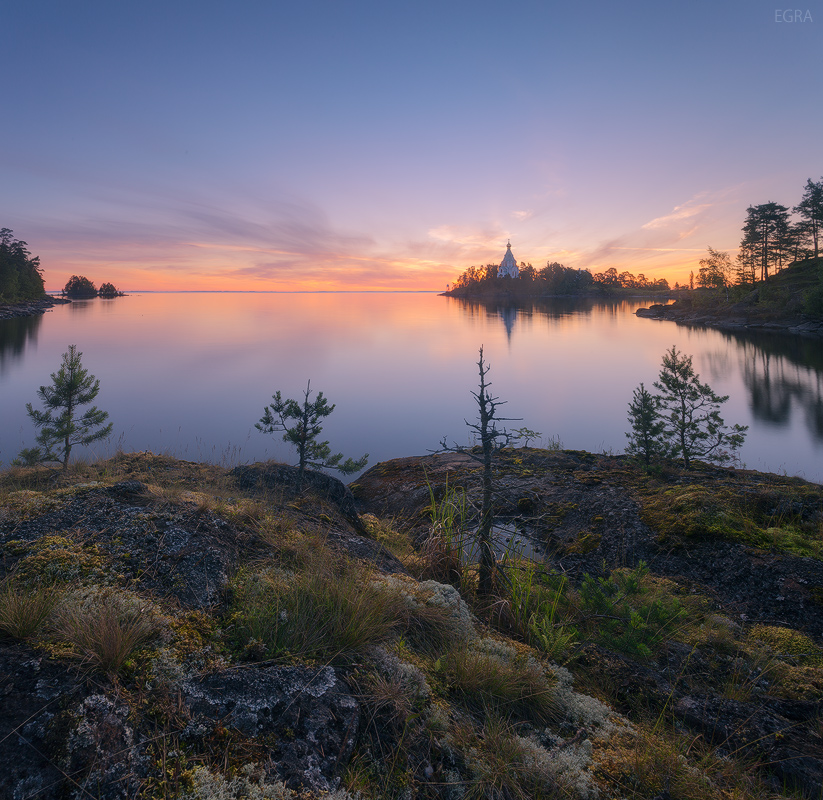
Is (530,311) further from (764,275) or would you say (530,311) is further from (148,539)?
(148,539)

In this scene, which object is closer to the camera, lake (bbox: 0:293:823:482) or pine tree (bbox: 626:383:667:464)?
pine tree (bbox: 626:383:667:464)

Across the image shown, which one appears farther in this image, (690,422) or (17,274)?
(17,274)

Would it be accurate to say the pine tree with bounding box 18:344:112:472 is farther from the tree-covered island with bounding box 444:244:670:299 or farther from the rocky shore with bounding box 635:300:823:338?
the tree-covered island with bounding box 444:244:670:299

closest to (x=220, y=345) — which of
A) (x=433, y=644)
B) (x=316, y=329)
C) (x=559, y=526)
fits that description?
(x=316, y=329)

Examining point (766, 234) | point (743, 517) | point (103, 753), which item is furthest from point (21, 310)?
point (766, 234)

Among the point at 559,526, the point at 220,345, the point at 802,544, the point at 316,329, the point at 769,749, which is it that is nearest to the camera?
the point at 769,749

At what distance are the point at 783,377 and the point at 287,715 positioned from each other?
36.4 metres

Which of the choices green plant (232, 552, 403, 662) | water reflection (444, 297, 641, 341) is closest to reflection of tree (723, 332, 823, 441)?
green plant (232, 552, 403, 662)

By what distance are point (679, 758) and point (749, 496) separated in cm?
584

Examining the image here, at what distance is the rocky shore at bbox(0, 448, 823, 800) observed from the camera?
69.2 inches

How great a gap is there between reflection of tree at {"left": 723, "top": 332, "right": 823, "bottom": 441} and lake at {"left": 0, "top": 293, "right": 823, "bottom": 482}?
9cm

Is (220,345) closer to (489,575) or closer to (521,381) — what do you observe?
(521,381)

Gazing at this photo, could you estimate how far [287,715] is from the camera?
1979mm

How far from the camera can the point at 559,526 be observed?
25.1ft
